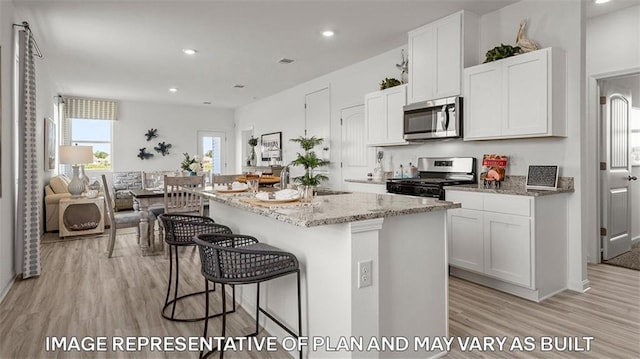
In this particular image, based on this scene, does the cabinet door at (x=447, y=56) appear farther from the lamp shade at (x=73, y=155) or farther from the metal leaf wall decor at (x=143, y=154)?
the metal leaf wall decor at (x=143, y=154)

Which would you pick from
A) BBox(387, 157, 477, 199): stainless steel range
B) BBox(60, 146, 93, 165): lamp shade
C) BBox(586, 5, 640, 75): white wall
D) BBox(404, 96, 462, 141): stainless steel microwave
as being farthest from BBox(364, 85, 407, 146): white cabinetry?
BBox(60, 146, 93, 165): lamp shade

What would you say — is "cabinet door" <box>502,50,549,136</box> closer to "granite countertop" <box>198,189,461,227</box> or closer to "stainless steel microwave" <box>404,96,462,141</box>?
"stainless steel microwave" <box>404,96,462,141</box>

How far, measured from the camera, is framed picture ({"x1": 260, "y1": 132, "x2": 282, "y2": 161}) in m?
7.81

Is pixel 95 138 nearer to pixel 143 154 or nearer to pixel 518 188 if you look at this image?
pixel 143 154

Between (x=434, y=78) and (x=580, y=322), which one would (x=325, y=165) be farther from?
(x=580, y=322)

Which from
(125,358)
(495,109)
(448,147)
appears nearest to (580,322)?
(495,109)

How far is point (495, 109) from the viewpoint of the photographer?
3.38 metres

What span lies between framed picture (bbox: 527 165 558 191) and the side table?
5.89m

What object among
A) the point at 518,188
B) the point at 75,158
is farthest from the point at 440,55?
the point at 75,158

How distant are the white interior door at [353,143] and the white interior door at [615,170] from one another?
2770mm

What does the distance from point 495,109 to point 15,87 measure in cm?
452

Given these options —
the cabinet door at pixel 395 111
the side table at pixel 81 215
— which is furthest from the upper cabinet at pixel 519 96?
the side table at pixel 81 215

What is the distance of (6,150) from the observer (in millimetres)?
3273

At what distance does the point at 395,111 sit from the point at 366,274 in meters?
3.04
